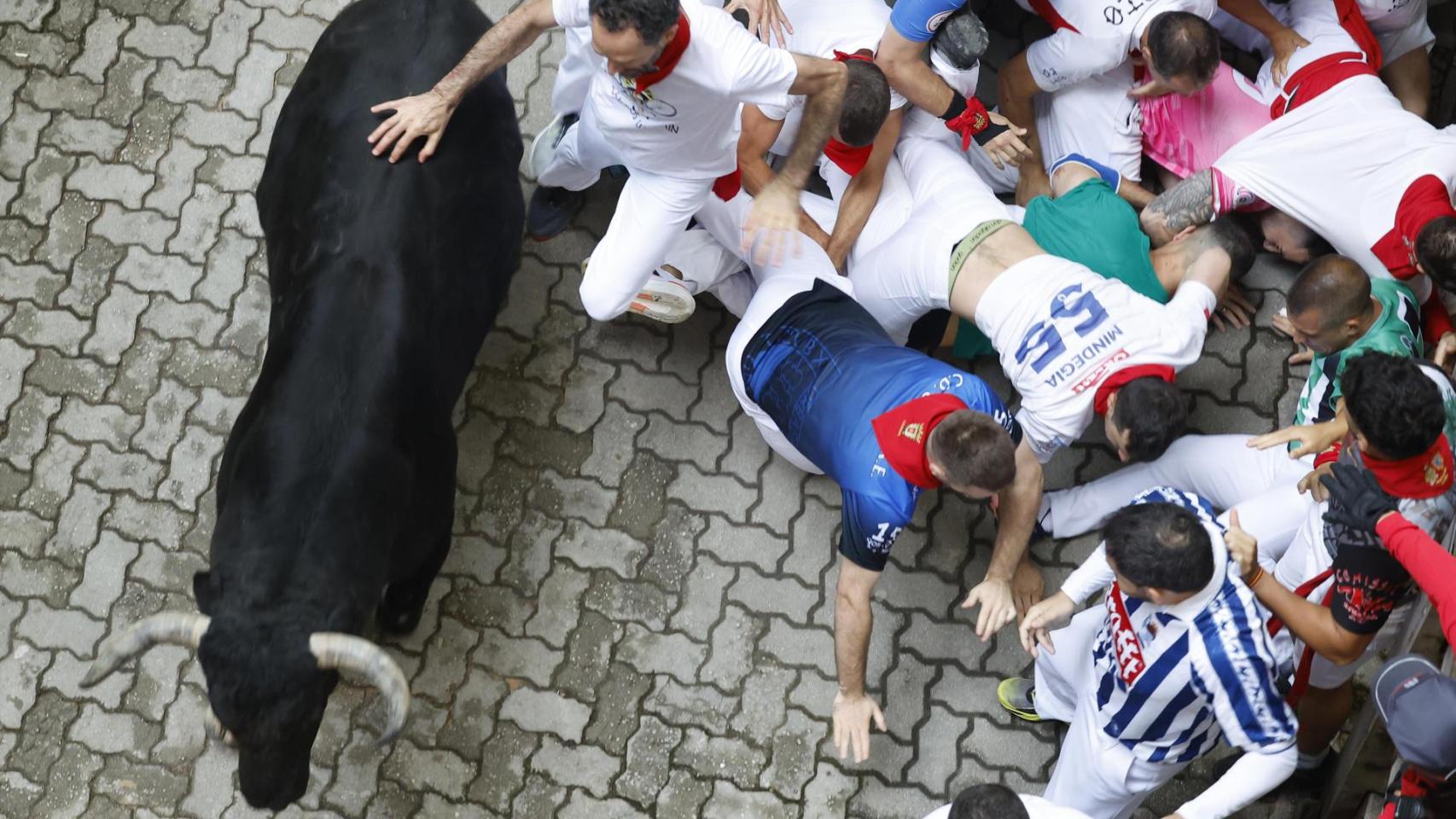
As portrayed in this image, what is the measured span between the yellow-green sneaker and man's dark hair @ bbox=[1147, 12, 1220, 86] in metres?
2.50

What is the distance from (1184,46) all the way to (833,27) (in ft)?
4.65

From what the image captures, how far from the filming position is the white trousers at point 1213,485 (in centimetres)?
472

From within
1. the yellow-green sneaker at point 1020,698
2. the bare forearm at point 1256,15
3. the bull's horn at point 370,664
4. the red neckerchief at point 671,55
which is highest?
the red neckerchief at point 671,55

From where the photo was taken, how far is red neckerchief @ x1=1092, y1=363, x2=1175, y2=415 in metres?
4.48

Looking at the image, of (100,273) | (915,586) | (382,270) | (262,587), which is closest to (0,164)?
(100,273)

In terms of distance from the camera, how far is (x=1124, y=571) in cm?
375

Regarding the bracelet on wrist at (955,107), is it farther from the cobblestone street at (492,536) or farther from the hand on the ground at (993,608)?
the hand on the ground at (993,608)

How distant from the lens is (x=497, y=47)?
449 centimetres

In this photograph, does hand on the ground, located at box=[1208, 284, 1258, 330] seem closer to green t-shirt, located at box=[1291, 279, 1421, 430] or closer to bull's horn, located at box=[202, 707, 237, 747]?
green t-shirt, located at box=[1291, 279, 1421, 430]

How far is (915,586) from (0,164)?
15.0 feet

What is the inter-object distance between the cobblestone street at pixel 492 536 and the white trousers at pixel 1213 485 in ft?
0.73

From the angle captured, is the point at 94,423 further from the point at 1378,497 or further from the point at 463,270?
the point at 1378,497

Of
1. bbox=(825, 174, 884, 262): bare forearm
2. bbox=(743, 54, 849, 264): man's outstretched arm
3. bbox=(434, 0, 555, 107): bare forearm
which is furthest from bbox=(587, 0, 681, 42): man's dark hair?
bbox=(825, 174, 884, 262): bare forearm

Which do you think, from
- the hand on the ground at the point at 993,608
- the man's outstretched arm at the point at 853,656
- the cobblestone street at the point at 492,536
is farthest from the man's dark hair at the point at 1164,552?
the cobblestone street at the point at 492,536
